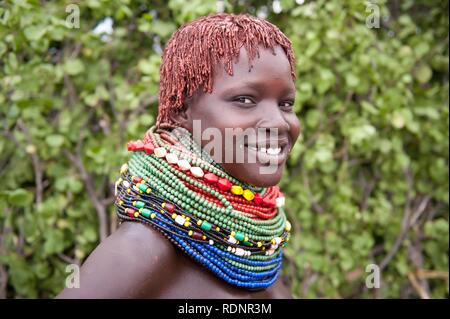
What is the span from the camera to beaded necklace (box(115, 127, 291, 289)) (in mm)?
1258

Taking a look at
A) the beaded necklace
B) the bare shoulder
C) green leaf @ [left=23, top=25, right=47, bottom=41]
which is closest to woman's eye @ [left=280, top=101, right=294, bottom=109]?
the beaded necklace

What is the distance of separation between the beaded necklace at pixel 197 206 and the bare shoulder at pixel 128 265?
0.04 m

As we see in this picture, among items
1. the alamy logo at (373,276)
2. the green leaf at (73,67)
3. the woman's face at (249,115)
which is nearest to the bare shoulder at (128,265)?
the woman's face at (249,115)

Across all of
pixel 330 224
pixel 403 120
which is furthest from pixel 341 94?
pixel 330 224

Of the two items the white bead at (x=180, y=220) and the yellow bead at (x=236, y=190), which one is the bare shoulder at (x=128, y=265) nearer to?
the white bead at (x=180, y=220)

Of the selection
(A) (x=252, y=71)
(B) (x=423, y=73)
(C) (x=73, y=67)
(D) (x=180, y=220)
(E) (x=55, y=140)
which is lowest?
(D) (x=180, y=220)

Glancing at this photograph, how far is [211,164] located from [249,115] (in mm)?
169

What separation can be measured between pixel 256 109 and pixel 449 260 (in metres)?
1.90

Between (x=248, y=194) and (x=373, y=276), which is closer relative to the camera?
(x=248, y=194)

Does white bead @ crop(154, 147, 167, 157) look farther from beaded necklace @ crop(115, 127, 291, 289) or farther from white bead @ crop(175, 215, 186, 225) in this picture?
white bead @ crop(175, 215, 186, 225)

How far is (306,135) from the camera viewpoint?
8.25 ft

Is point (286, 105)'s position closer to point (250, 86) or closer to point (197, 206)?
point (250, 86)

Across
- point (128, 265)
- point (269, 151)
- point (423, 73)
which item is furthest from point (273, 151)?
point (423, 73)
